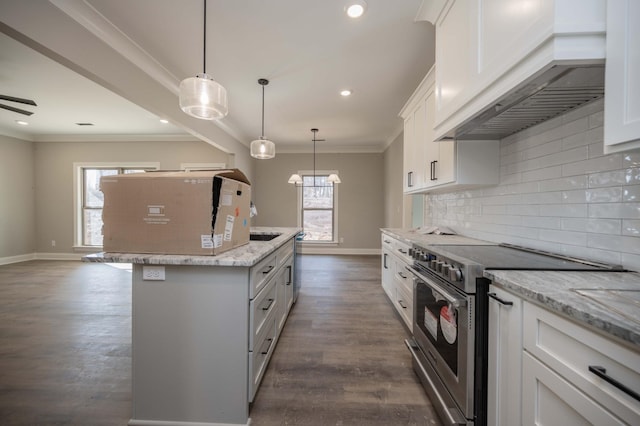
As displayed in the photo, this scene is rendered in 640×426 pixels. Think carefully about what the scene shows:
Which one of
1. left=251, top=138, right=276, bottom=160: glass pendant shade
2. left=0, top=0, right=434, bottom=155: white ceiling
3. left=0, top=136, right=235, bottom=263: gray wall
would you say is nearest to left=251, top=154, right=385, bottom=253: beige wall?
left=0, top=136, right=235, bottom=263: gray wall

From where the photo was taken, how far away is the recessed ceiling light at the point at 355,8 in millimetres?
1927

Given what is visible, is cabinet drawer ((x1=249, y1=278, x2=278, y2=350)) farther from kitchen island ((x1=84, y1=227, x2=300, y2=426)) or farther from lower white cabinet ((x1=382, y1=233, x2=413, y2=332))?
lower white cabinet ((x1=382, y1=233, x2=413, y2=332))

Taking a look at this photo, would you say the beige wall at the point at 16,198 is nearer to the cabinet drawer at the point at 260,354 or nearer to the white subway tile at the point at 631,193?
the cabinet drawer at the point at 260,354

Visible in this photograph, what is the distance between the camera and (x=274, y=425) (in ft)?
4.65

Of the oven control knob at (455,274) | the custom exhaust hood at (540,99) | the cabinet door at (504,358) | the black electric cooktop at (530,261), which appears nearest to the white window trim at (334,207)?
the custom exhaust hood at (540,99)

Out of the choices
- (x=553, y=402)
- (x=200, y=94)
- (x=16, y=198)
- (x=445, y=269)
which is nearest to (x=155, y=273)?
(x=200, y=94)

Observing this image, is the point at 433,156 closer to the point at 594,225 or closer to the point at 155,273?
the point at 594,225

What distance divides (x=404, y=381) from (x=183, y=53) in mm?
3596

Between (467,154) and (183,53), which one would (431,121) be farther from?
(183,53)

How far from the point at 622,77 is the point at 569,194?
0.77 meters

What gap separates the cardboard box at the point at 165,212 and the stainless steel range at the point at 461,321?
49.1 inches

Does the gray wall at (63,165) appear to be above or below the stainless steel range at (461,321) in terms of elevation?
above

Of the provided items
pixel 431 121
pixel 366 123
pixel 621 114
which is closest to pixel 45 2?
pixel 431 121

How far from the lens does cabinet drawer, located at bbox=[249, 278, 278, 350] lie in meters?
1.39
